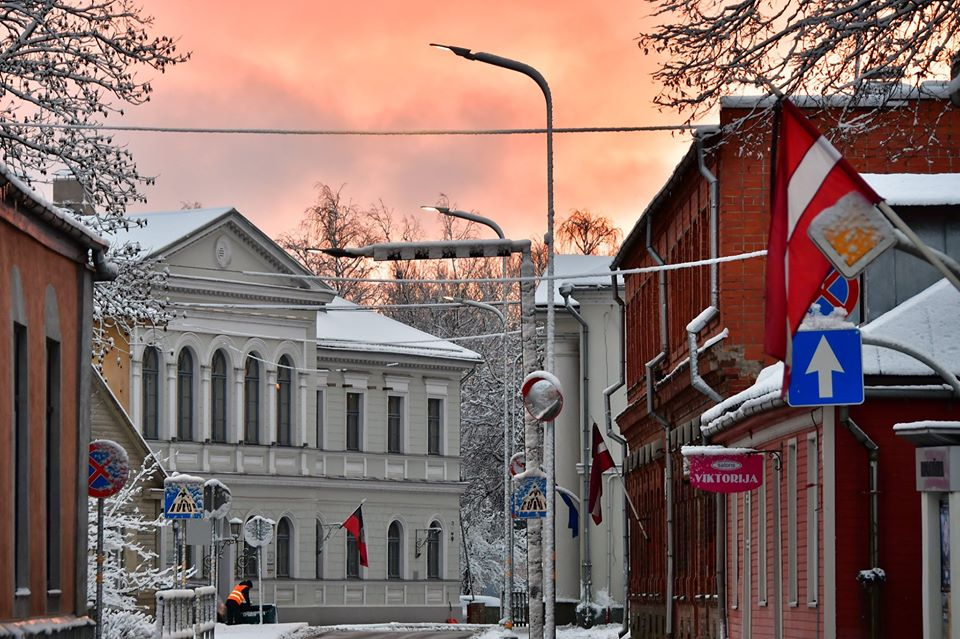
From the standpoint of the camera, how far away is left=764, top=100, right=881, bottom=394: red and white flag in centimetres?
1330

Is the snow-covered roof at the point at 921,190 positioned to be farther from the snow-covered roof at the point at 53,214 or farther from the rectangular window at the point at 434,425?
the rectangular window at the point at 434,425

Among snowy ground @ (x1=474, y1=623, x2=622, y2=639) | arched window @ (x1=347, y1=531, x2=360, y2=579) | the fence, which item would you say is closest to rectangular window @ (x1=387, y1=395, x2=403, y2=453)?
arched window @ (x1=347, y1=531, x2=360, y2=579)

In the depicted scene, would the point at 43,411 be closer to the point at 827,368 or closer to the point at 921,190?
the point at 827,368

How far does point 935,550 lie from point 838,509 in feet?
17.9

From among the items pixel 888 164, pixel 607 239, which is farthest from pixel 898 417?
pixel 607 239

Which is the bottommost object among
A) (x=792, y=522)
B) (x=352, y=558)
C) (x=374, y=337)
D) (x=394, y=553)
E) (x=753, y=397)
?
(x=352, y=558)

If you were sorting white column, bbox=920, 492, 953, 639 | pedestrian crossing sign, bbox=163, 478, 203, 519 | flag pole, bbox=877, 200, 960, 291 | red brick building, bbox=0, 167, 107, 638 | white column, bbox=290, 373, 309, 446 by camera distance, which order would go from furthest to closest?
white column, bbox=290, 373, 309, 446 → pedestrian crossing sign, bbox=163, 478, 203, 519 → red brick building, bbox=0, 167, 107, 638 → white column, bbox=920, 492, 953, 639 → flag pole, bbox=877, 200, 960, 291

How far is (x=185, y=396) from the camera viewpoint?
6675cm

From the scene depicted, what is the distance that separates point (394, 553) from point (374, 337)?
7.23m

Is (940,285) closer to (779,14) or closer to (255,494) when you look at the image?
(779,14)

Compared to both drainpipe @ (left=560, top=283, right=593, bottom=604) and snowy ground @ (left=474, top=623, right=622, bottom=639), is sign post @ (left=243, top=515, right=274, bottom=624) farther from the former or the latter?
drainpipe @ (left=560, top=283, right=593, bottom=604)

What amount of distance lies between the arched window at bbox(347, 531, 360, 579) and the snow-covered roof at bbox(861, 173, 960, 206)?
47449 millimetres

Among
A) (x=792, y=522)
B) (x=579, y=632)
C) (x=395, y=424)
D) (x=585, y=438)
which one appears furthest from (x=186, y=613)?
(x=395, y=424)

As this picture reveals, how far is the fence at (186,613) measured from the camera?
30.4 meters
